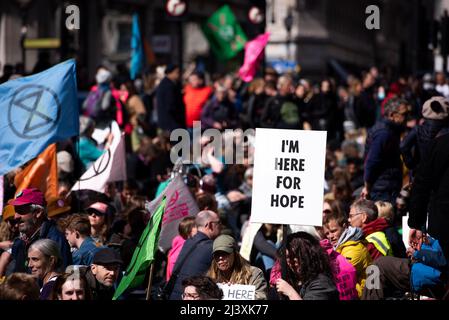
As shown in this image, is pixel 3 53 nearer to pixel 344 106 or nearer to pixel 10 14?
pixel 10 14

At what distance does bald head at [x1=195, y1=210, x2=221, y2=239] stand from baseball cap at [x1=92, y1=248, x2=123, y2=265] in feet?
4.31

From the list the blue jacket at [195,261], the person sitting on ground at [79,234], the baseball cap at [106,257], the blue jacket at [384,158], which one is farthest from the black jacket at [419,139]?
the baseball cap at [106,257]

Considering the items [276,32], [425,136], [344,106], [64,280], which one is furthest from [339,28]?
[64,280]

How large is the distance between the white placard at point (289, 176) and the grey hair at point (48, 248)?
4.76ft

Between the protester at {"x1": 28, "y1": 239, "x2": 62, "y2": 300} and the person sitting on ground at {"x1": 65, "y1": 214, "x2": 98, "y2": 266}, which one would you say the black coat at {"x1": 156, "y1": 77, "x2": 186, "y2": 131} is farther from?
the protester at {"x1": 28, "y1": 239, "x2": 62, "y2": 300}

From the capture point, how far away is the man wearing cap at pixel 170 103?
747 inches

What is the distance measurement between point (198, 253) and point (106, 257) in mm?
1181

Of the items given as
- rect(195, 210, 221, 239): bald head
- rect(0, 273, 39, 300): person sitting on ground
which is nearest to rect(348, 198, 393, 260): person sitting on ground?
rect(195, 210, 221, 239): bald head

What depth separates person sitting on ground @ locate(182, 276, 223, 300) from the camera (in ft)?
29.9

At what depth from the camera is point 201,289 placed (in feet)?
29.9

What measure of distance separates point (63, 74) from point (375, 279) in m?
3.68

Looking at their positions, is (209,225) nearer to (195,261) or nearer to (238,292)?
(195,261)

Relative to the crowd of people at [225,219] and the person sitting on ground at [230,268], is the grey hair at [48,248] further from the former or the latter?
the person sitting on ground at [230,268]

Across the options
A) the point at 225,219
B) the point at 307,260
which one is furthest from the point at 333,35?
the point at 307,260
